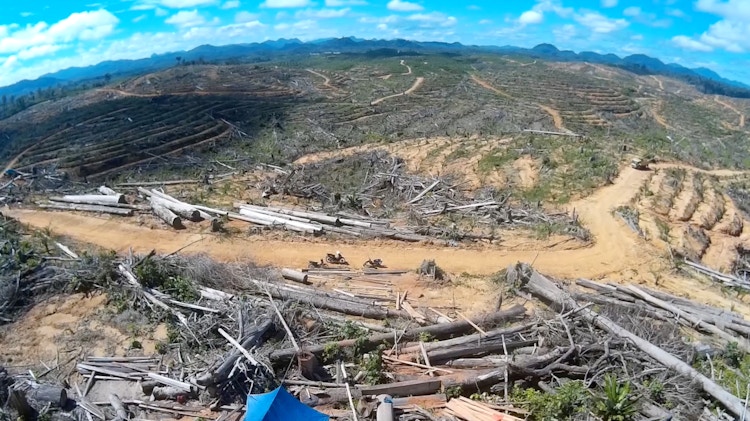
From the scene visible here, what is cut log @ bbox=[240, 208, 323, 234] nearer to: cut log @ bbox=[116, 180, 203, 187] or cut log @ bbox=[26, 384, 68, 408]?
cut log @ bbox=[116, 180, 203, 187]

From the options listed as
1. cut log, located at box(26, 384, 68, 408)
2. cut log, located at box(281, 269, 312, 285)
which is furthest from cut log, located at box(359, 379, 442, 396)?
cut log, located at box(26, 384, 68, 408)

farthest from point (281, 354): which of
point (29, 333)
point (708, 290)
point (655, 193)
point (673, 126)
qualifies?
point (673, 126)

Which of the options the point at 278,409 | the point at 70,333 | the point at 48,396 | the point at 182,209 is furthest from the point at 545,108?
the point at 48,396

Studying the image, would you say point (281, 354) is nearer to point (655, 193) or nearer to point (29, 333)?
point (29, 333)

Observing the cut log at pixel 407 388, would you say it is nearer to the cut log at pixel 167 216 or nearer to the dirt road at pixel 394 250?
the dirt road at pixel 394 250

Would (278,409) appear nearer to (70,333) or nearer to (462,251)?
(70,333)

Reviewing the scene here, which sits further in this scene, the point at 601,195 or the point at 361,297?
the point at 601,195

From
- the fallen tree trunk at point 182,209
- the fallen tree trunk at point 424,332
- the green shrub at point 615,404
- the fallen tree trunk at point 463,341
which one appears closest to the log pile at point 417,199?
the fallen tree trunk at point 182,209

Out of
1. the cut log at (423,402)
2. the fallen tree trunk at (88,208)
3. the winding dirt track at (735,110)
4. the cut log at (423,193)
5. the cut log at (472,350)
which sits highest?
the winding dirt track at (735,110)
